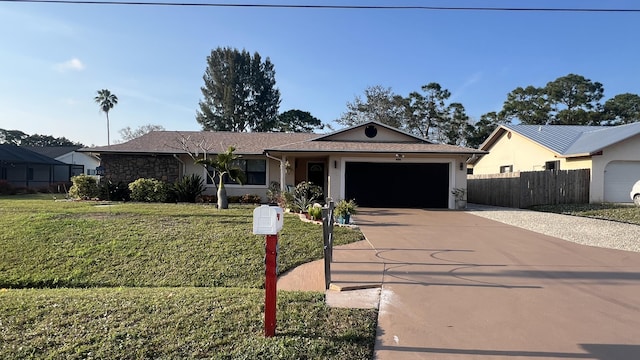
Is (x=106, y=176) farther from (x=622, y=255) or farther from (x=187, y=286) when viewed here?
(x=622, y=255)

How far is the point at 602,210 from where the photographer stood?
47.6 feet

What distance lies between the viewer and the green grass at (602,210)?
12.9 metres

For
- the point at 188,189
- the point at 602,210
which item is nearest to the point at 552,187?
the point at 602,210

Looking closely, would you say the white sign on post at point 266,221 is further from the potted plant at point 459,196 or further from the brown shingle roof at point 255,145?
the potted plant at point 459,196

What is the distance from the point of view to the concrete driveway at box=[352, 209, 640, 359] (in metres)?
3.51

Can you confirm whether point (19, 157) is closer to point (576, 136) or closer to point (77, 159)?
point (77, 159)

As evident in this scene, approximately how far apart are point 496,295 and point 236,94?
43.8 meters

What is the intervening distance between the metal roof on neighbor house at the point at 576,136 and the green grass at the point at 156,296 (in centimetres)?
1461

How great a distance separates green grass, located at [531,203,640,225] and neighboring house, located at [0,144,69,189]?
3218 centimetres

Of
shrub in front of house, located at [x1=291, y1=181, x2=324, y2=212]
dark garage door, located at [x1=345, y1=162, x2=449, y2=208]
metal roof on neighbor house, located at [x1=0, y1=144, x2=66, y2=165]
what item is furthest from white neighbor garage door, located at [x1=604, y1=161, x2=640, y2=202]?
metal roof on neighbor house, located at [x1=0, y1=144, x2=66, y2=165]

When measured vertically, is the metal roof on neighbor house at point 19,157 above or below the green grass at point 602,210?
above

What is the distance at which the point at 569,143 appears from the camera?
20.5 meters

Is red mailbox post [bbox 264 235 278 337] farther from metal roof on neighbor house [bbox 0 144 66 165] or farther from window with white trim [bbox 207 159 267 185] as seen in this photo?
metal roof on neighbor house [bbox 0 144 66 165]

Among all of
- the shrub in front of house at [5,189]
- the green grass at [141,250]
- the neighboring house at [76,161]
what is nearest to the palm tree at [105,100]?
the neighboring house at [76,161]
